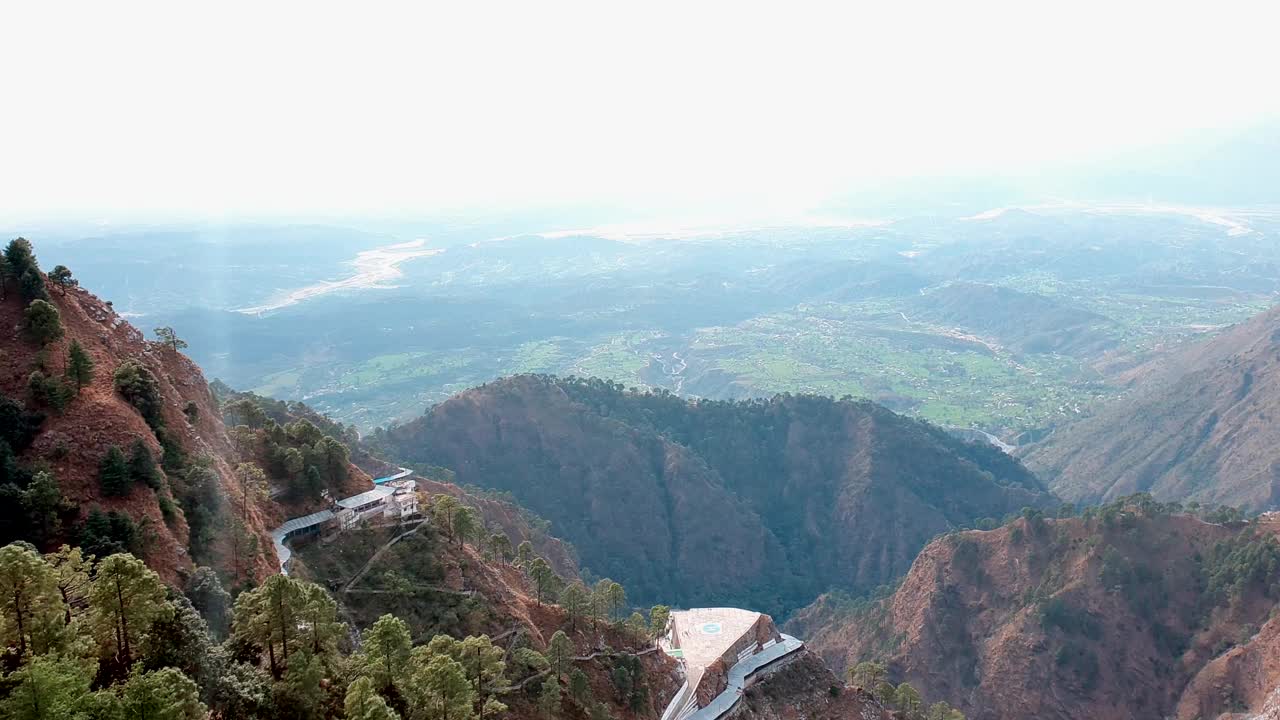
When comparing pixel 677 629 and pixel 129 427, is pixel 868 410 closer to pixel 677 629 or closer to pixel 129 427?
pixel 677 629

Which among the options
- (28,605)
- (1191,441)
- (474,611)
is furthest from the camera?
(1191,441)

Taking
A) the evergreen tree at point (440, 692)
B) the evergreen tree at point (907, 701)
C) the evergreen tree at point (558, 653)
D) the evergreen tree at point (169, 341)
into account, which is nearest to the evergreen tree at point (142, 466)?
the evergreen tree at point (440, 692)

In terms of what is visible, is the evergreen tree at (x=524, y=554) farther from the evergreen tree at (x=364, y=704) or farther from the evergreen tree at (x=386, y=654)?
the evergreen tree at (x=364, y=704)

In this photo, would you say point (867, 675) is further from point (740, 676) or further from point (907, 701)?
point (740, 676)

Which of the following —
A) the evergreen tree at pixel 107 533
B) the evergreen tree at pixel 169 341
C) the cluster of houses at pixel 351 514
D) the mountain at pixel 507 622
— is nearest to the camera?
the evergreen tree at pixel 107 533

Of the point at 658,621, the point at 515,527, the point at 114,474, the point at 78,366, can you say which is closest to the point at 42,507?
the point at 114,474

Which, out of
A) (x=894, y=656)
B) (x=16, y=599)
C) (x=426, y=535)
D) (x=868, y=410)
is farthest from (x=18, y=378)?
(x=868, y=410)
